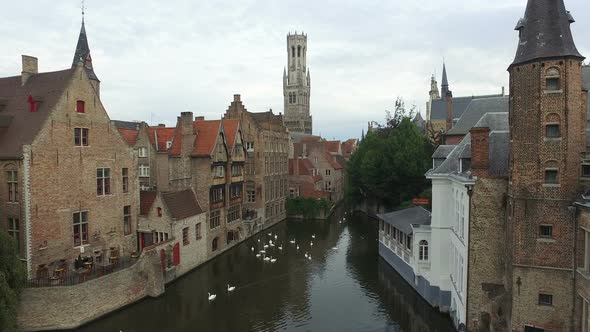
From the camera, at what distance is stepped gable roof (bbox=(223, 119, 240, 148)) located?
3744 centimetres

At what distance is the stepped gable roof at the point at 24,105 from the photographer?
21.7 metres

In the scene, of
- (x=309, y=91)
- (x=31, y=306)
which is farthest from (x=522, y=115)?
(x=309, y=91)

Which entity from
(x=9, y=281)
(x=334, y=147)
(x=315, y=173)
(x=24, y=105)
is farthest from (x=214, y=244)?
(x=334, y=147)

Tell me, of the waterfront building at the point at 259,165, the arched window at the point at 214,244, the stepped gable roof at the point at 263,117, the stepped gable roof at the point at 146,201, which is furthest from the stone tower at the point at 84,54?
the arched window at the point at 214,244

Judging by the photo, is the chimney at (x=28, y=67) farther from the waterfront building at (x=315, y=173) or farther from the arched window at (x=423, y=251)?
the waterfront building at (x=315, y=173)

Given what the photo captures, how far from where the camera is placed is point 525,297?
51.0 feet

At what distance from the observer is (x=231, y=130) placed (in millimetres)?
37969

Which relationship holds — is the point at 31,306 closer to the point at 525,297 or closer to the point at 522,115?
the point at 525,297

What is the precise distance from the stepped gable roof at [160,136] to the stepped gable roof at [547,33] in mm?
28302

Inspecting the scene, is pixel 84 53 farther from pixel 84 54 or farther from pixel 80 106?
pixel 80 106

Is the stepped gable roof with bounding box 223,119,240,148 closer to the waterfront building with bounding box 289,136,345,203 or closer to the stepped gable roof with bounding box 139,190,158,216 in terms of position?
the stepped gable roof with bounding box 139,190,158,216

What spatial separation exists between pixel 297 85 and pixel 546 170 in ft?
344

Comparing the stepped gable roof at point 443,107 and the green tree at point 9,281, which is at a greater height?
the stepped gable roof at point 443,107

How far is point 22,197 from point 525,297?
23.6 meters
